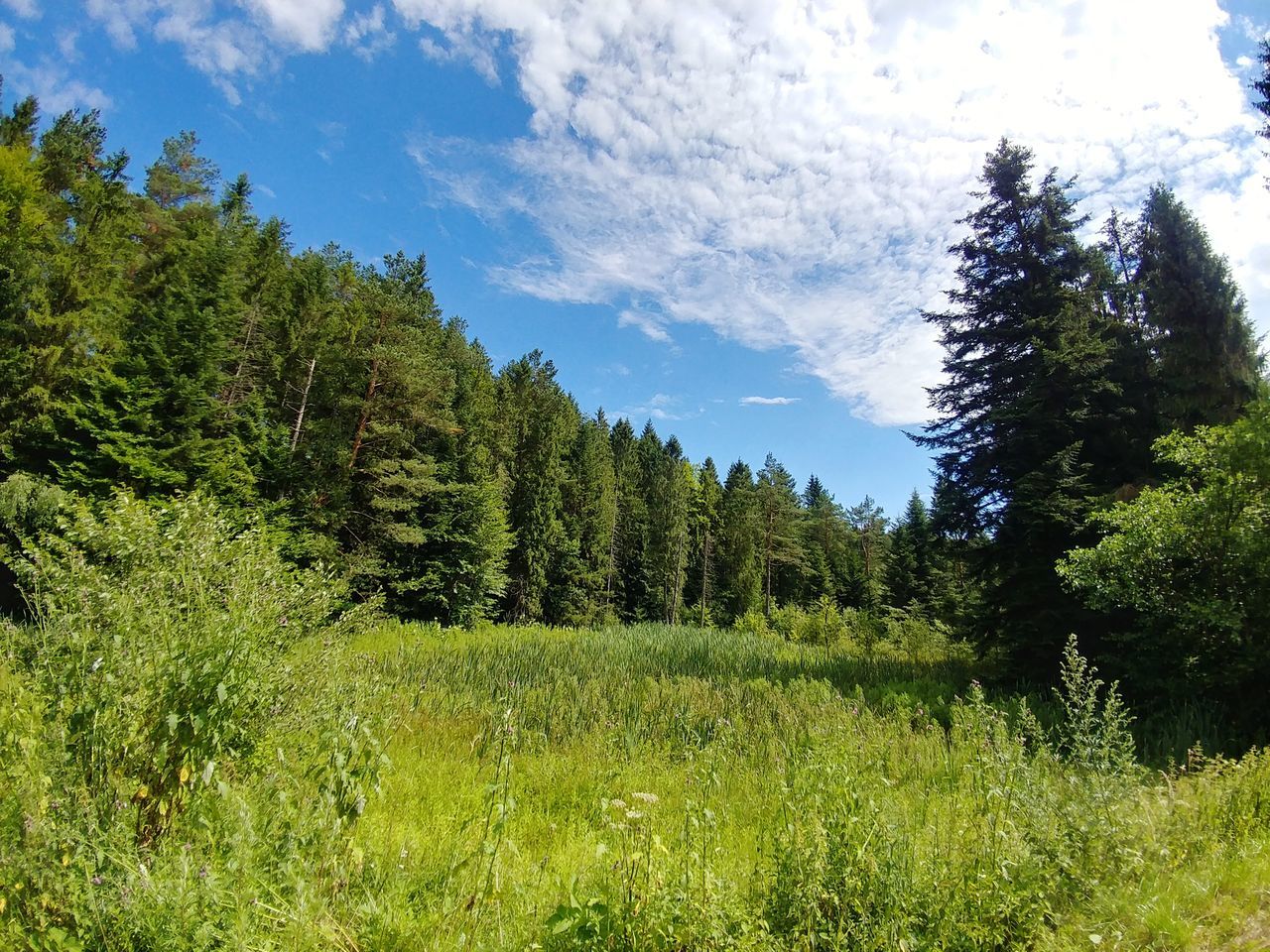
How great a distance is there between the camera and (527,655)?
11867mm

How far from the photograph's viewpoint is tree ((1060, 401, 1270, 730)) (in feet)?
20.3

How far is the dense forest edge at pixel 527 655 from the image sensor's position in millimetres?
2289

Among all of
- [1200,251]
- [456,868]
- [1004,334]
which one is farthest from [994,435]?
[456,868]

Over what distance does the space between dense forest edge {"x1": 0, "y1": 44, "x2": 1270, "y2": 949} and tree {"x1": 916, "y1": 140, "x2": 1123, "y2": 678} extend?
0.27 feet

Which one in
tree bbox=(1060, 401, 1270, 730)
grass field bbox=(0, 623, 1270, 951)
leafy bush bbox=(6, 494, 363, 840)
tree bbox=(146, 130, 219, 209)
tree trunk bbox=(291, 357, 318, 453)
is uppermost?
tree bbox=(146, 130, 219, 209)

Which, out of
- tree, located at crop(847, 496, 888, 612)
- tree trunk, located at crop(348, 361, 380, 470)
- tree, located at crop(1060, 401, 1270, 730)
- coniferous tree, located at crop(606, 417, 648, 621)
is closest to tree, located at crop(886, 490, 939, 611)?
tree, located at crop(847, 496, 888, 612)

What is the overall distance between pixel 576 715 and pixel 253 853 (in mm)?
5532

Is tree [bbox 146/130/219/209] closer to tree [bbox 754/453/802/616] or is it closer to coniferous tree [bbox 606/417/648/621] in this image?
coniferous tree [bbox 606/417/648/621]

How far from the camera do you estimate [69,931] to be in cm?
192

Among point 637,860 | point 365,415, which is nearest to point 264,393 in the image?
point 365,415

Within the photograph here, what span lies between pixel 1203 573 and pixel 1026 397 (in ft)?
13.8

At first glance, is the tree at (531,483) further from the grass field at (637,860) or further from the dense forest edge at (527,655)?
the grass field at (637,860)

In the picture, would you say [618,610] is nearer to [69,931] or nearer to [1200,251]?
[1200,251]

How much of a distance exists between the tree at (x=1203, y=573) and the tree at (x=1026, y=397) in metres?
1.52
